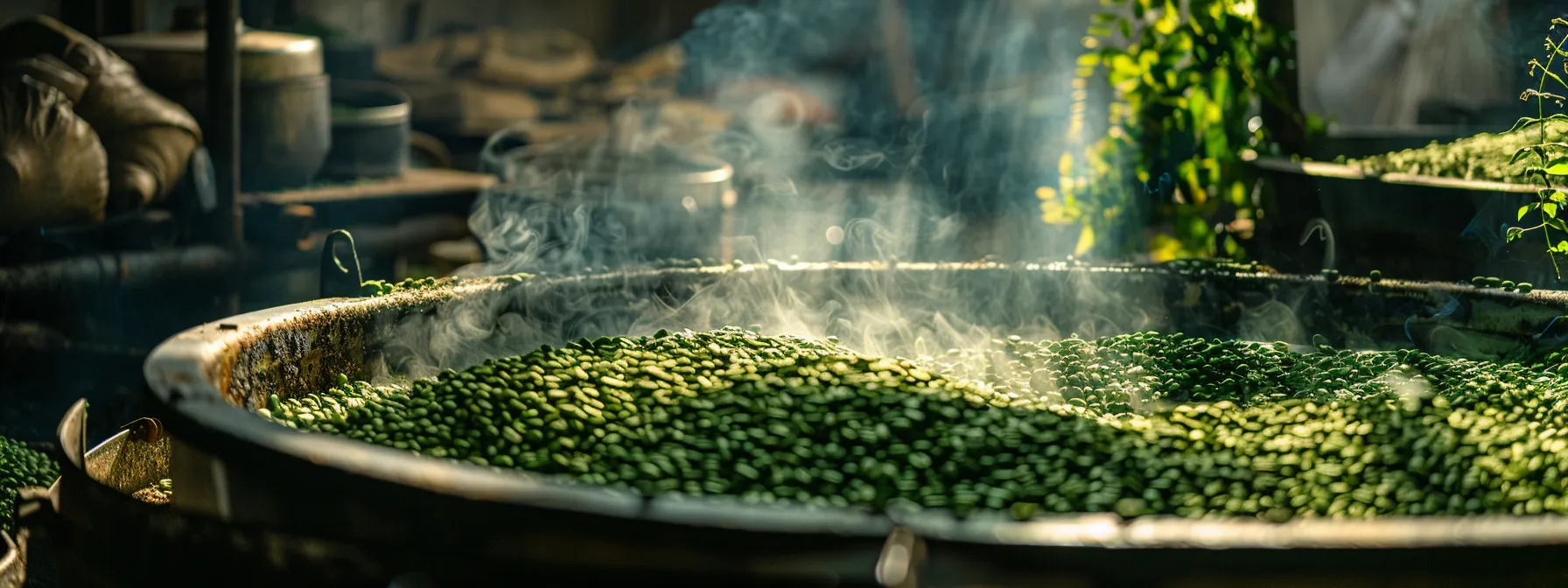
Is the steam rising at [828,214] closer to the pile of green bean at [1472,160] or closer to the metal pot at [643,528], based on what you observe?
the metal pot at [643,528]

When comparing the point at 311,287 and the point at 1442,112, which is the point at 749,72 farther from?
Answer: the point at 311,287

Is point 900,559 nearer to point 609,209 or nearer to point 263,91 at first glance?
point 609,209

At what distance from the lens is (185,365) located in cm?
175

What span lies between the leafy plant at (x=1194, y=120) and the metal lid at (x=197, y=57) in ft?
9.88

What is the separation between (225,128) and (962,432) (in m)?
3.62

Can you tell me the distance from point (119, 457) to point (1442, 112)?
6.19 m

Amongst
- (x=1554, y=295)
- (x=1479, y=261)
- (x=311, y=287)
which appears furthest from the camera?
(x=311, y=287)

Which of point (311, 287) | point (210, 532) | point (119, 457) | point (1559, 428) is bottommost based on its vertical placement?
point (311, 287)

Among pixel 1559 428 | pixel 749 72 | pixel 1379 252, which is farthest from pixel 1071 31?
pixel 1559 428

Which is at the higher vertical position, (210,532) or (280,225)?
(210,532)

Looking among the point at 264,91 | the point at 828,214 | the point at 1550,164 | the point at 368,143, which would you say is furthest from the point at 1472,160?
the point at 828,214

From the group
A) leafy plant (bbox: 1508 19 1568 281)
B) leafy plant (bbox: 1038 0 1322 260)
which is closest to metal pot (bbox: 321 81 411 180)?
leafy plant (bbox: 1038 0 1322 260)

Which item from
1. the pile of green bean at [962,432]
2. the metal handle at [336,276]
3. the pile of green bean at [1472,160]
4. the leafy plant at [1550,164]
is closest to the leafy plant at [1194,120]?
the pile of green bean at [1472,160]

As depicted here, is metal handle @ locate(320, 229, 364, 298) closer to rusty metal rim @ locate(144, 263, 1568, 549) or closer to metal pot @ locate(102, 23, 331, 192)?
rusty metal rim @ locate(144, 263, 1568, 549)
